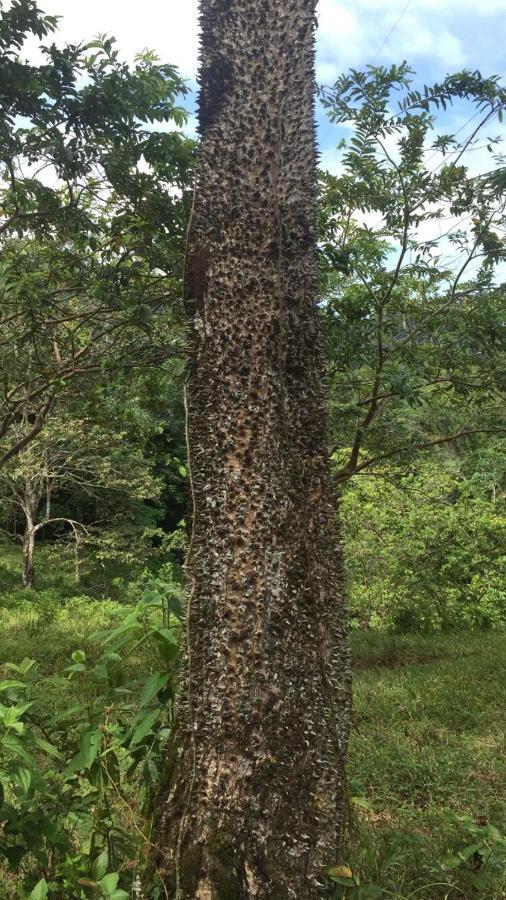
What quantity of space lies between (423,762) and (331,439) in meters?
2.55

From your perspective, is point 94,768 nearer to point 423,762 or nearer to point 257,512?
point 257,512

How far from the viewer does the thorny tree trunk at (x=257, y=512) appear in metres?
1.73

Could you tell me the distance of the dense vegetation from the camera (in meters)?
1.89

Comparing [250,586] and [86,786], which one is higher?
[250,586]

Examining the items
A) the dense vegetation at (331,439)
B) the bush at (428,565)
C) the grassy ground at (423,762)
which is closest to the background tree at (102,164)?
the dense vegetation at (331,439)

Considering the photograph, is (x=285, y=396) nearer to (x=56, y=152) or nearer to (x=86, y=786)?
(x=86, y=786)

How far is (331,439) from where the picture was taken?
544 centimetres

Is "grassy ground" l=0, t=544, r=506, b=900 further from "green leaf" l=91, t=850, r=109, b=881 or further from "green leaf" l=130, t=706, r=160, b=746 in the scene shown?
"green leaf" l=91, t=850, r=109, b=881

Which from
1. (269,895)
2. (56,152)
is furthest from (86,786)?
(56,152)

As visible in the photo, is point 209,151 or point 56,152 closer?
point 209,151

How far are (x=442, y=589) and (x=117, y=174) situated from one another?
22.0 feet

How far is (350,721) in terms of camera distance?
6.50ft

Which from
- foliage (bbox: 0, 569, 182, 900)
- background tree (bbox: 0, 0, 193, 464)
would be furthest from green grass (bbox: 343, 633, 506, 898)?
background tree (bbox: 0, 0, 193, 464)

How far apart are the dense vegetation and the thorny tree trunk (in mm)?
171
